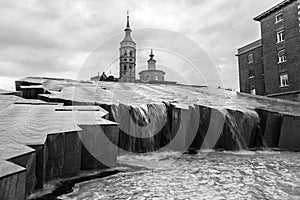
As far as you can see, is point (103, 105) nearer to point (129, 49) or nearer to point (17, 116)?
point (17, 116)

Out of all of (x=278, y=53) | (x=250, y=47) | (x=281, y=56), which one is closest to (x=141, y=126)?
(x=281, y=56)

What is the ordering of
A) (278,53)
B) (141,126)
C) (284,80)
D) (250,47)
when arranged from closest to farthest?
(141,126)
(284,80)
(278,53)
(250,47)

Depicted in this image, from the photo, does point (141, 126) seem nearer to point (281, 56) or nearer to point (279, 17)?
point (281, 56)

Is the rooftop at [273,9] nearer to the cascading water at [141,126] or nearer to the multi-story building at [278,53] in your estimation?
the multi-story building at [278,53]

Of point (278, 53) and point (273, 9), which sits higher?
point (273, 9)

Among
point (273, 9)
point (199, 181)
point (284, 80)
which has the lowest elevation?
point (199, 181)

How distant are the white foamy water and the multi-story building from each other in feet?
66.3

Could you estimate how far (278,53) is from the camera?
24609mm

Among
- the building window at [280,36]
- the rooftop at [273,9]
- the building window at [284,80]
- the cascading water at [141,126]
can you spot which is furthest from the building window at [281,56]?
the cascading water at [141,126]

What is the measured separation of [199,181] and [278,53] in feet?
82.0

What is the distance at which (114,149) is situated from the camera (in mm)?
4887

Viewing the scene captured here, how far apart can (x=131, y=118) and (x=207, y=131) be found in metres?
2.94

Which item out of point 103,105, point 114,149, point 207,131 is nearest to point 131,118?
point 103,105

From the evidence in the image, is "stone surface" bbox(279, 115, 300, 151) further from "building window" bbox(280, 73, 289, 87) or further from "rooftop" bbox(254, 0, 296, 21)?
"rooftop" bbox(254, 0, 296, 21)
